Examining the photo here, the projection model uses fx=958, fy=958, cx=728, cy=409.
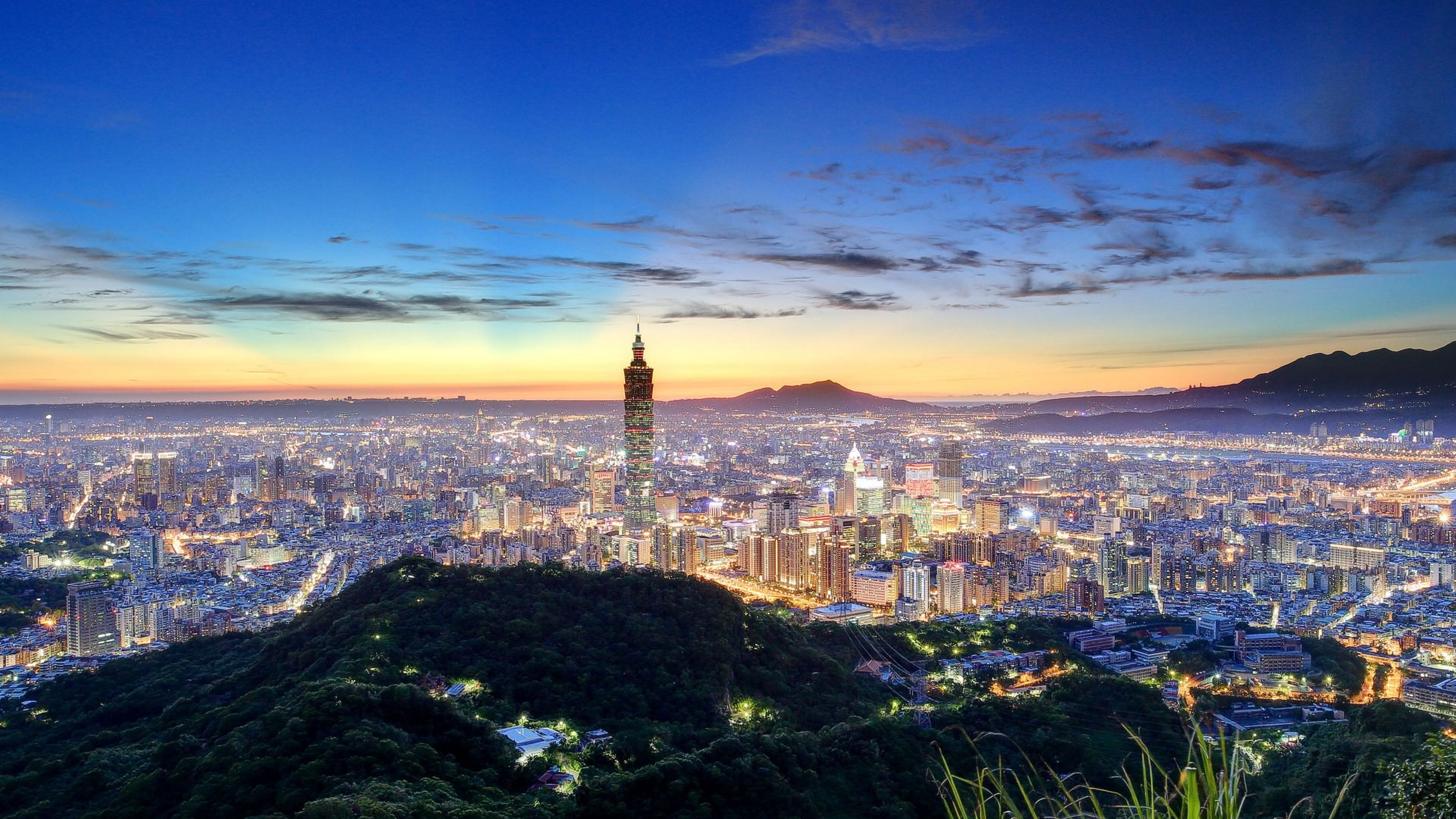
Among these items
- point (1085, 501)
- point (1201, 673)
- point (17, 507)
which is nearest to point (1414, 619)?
point (1201, 673)

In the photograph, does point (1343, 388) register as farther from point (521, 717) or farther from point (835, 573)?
point (521, 717)

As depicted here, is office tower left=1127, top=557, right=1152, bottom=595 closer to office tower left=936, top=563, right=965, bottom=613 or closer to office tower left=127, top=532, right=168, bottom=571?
office tower left=936, top=563, right=965, bottom=613

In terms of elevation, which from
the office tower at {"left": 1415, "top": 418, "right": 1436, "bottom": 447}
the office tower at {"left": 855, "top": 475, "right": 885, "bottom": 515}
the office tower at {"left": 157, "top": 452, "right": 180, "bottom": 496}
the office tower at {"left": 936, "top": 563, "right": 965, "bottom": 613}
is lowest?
the office tower at {"left": 936, "top": 563, "right": 965, "bottom": 613}

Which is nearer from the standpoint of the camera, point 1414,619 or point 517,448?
point 1414,619

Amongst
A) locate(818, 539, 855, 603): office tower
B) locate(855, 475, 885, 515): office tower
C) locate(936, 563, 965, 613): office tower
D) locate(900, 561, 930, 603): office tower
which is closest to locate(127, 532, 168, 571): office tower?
locate(818, 539, 855, 603): office tower

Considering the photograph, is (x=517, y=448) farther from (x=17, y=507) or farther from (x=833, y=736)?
(x=833, y=736)

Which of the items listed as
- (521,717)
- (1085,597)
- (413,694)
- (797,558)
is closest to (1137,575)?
(1085,597)
